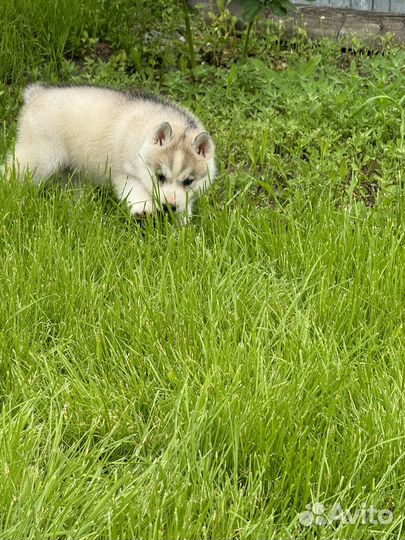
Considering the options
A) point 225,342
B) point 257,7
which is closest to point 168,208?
point 225,342

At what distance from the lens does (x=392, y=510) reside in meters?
3.03

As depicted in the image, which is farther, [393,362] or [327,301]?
[327,301]

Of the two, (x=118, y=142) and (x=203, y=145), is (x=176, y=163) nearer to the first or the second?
(x=203, y=145)

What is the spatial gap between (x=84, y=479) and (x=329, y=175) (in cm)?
323

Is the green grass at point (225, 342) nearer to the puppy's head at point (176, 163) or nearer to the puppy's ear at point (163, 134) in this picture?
the puppy's head at point (176, 163)

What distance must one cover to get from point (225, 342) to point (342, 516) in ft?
3.35

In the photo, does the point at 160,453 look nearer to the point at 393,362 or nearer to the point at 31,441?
the point at 31,441

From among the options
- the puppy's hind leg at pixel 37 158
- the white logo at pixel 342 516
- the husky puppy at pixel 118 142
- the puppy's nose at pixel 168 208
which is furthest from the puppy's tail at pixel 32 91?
the white logo at pixel 342 516

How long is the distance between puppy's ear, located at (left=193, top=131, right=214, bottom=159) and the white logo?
109 inches

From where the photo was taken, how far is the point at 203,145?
5285mm

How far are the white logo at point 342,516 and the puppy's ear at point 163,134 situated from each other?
2.81m

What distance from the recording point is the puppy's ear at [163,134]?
5.15 m

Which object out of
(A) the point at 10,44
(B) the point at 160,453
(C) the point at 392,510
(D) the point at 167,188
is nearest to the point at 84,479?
(B) the point at 160,453

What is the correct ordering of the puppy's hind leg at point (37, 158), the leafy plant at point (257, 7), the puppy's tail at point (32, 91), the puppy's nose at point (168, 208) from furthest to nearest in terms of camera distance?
the leafy plant at point (257, 7) < the puppy's tail at point (32, 91) < the puppy's hind leg at point (37, 158) < the puppy's nose at point (168, 208)
